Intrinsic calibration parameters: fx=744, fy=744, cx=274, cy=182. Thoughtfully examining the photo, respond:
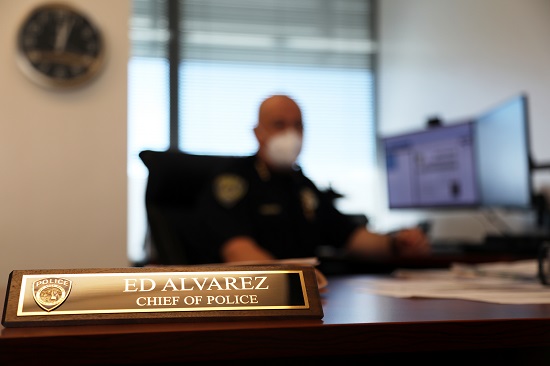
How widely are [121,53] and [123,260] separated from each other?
0.94 metres

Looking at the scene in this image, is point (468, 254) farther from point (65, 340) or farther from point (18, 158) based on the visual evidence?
point (65, 340)

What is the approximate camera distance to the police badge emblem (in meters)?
0.64

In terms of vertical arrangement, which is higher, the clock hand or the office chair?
the clock hand

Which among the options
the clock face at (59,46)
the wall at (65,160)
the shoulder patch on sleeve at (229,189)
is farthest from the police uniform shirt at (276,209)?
the clock face at (59,46)

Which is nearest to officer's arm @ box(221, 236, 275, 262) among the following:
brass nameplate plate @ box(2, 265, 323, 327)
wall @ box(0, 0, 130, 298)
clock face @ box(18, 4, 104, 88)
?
wall @ box(0, 0, 130, 298)

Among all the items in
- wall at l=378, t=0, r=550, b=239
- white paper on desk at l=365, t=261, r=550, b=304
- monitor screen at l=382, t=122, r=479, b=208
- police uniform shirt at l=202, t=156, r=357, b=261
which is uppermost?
wall at l=378, t=0, r=550, b=239

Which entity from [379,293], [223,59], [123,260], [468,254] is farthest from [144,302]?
[223,59]

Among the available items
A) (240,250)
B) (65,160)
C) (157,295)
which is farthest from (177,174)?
(157,295)

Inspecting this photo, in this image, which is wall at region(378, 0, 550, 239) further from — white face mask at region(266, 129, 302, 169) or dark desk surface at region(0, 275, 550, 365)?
dark desk surface at region(0, 275, 550, 365)

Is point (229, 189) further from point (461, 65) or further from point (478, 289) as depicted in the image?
point (461, 65)

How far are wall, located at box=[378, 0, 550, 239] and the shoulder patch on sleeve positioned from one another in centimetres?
132

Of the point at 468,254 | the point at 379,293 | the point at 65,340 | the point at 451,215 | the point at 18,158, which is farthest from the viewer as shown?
the point at 451,215

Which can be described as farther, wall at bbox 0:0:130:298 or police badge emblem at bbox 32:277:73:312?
wall at bbox 0:0:130:298

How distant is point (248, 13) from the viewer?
15.9 feet
